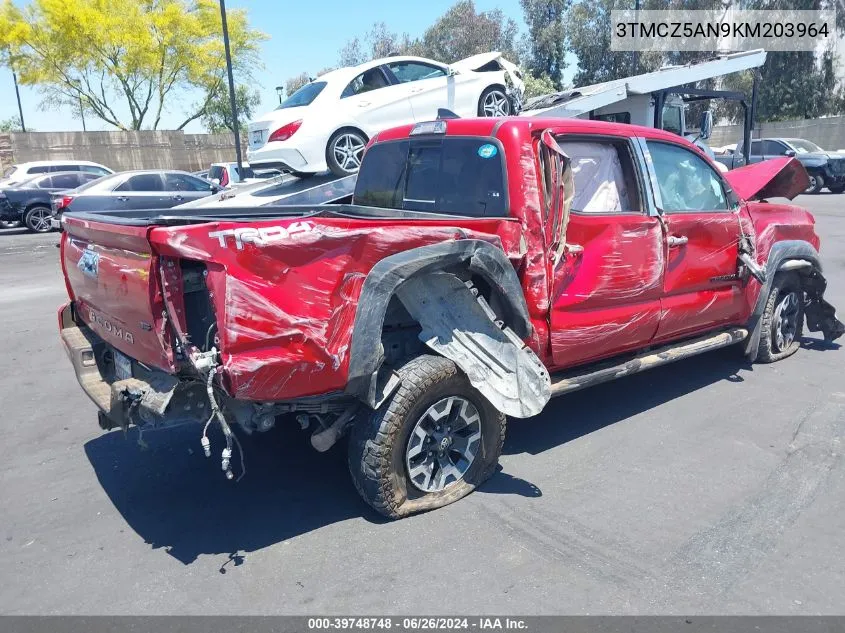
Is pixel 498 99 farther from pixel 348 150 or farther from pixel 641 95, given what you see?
pixel 348 150

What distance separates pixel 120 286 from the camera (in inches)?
129

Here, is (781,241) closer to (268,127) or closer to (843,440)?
(843,440)

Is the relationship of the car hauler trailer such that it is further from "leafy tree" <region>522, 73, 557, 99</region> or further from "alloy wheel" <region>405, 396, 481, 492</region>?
"leafy tree" <region>522, 73, 557, 99</region>

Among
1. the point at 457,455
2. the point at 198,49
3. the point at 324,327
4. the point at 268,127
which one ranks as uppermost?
the point at 198,49

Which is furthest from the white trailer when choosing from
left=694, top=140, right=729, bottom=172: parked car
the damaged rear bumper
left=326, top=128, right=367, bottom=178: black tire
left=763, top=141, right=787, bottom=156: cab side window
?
left=763, top=141, right=787, bottom=156: cab side window

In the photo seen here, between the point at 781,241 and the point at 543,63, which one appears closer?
the point at 781,241

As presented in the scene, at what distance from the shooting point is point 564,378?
14.2 ft

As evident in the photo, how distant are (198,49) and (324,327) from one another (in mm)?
39626

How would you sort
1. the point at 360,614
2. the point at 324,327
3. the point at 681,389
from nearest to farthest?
the point at 360,614 → the point at 324,327 → the point at 681,389

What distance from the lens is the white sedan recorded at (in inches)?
356

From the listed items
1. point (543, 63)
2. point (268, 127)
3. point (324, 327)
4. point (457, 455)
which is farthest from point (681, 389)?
point (543, 63)

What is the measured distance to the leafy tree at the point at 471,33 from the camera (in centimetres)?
3594

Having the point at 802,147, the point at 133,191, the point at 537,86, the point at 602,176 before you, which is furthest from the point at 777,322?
the point at 537,86

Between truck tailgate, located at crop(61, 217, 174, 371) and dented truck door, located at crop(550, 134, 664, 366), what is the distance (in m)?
2.17
